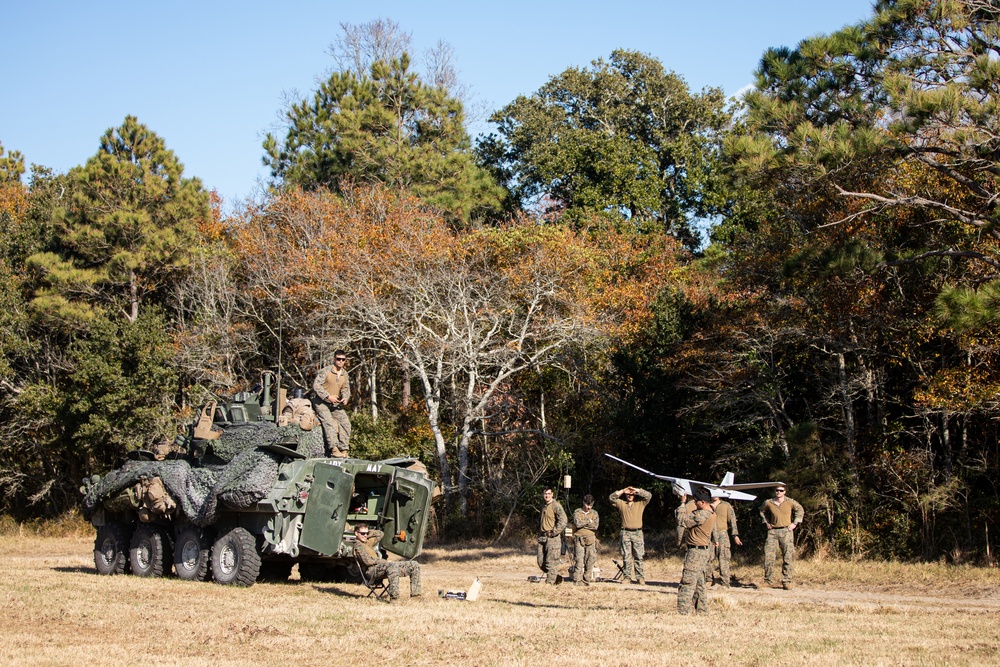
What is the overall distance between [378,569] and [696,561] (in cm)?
425

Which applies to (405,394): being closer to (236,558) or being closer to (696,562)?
(236,558)

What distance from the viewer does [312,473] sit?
16.5m

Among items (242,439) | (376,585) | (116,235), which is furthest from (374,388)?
(376,585)

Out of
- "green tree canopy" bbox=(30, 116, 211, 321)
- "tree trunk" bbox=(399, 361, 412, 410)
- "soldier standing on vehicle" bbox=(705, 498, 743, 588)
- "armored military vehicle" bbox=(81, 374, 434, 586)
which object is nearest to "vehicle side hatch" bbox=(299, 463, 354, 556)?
"armored military vehicle" bbox=(81, 374, 434, 586)

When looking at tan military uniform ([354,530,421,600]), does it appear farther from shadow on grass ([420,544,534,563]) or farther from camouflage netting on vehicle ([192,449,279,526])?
shadow on grass ([420,544,534,563])

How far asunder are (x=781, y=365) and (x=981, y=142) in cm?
878

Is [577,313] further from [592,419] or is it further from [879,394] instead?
[879,394]

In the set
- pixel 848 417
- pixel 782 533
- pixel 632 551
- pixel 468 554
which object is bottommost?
pixel 468 554

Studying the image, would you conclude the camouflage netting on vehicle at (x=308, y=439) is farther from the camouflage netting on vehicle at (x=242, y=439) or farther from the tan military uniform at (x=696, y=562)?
the tan military uniform at (x=696, y=562)

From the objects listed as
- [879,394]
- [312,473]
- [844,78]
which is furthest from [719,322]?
[312,473]

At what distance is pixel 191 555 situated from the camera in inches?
685

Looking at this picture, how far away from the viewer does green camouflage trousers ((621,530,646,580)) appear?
19562 millimetres

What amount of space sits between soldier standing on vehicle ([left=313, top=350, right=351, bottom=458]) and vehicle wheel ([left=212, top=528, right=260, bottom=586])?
2.02 meters

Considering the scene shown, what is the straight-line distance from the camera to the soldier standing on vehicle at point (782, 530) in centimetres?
1881
